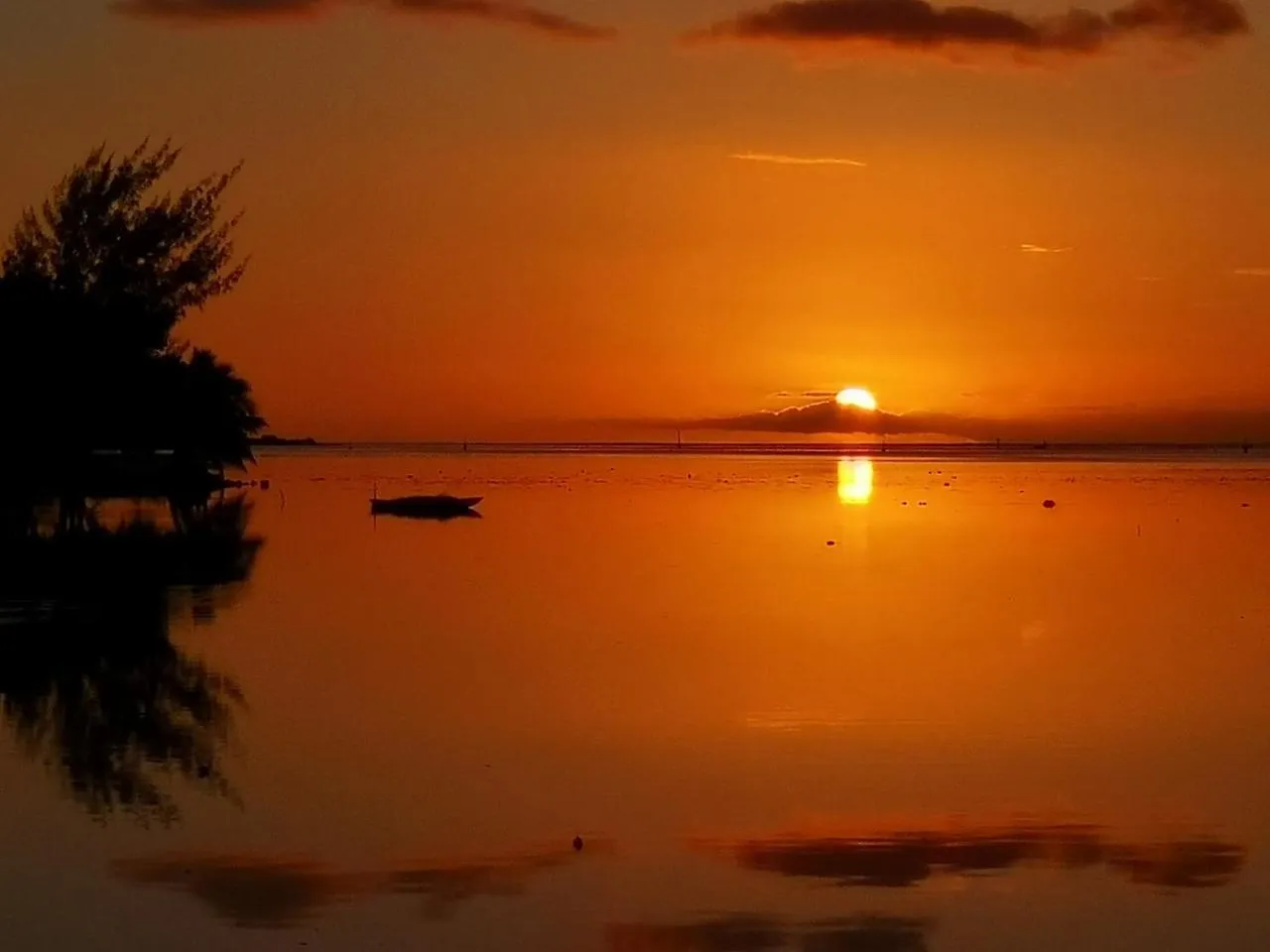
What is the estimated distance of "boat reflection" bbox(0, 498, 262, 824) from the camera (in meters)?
17.2

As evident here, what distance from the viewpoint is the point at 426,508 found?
69438 mm

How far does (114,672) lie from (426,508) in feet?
151

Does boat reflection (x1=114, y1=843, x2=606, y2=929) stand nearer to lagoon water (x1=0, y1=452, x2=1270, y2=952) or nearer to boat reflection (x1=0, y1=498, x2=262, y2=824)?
lagoon water (x1=0, y1=452, x2=1270, y2=952)

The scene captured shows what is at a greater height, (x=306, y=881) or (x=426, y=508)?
(x=426, y=508)

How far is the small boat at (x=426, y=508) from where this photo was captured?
68.8 m

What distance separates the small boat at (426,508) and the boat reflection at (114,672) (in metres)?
22.2

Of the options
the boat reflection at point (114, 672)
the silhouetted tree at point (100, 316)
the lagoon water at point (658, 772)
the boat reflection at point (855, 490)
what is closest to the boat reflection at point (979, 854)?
the lagoon water at point (658, 772)

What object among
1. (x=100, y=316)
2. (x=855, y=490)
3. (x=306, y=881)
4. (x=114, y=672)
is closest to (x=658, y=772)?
(x=306, y=881)

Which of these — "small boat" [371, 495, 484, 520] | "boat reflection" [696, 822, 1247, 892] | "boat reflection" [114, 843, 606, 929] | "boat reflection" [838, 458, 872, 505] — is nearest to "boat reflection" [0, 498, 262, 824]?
"boat reflection" [114, 843, 606, 929]

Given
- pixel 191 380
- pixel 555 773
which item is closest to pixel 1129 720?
pixel 555 773

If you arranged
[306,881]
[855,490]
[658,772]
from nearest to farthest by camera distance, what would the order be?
[306,881]
[658,772]
[855,490]

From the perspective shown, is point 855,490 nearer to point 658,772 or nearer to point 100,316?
point 100,316

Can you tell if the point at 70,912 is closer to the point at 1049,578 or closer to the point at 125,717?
the point at 125,717

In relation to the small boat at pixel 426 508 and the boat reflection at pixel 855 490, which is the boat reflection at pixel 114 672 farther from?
the boat reflection at pixel 855 490
